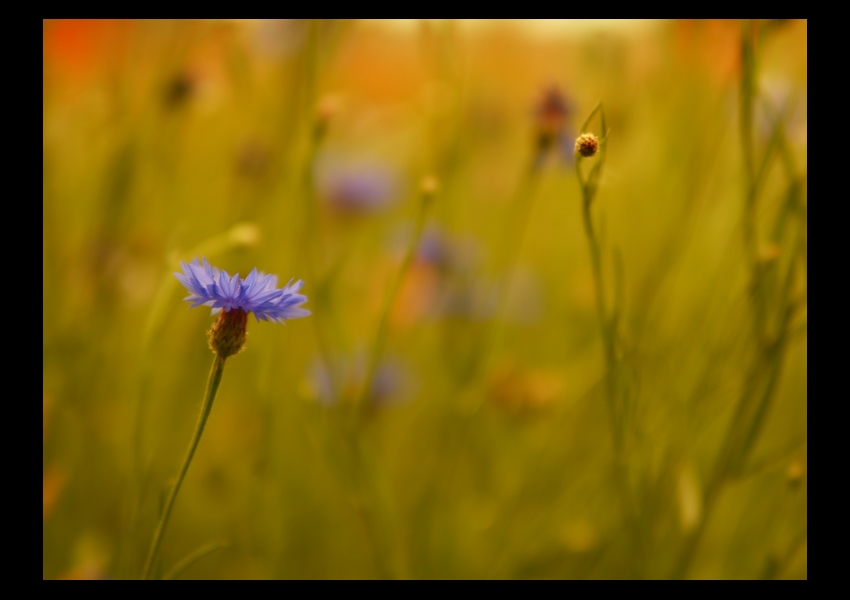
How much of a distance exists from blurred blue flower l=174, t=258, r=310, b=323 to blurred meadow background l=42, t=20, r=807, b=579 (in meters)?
0.10

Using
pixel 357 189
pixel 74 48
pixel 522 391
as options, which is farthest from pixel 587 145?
pixel 74 48

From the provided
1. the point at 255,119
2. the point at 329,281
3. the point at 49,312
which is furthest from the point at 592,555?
the point at 255,119

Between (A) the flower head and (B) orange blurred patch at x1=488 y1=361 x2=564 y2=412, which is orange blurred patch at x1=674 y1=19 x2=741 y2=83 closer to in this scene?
(A) the flower head

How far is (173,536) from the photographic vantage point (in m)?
0.62

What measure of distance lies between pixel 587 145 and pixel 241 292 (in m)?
0.16

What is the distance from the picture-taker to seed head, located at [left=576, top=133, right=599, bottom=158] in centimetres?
27

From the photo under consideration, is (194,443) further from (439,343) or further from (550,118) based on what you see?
(439,343)

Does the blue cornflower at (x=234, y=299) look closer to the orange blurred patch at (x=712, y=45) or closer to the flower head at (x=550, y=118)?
the flower head at (x=550, y=118)

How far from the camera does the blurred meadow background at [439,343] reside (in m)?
0.42

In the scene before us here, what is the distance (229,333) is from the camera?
0.28 metres

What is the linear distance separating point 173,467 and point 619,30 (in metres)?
0.64

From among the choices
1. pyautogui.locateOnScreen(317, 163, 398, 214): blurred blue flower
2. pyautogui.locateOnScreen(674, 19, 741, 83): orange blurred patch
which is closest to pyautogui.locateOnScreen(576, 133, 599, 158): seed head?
pyautogui.locateOnScreen(674, 19, 741, 83): orange blurred patch

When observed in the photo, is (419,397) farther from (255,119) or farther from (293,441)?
(255,119)

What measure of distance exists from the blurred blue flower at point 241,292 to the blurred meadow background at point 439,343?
0.33ft
